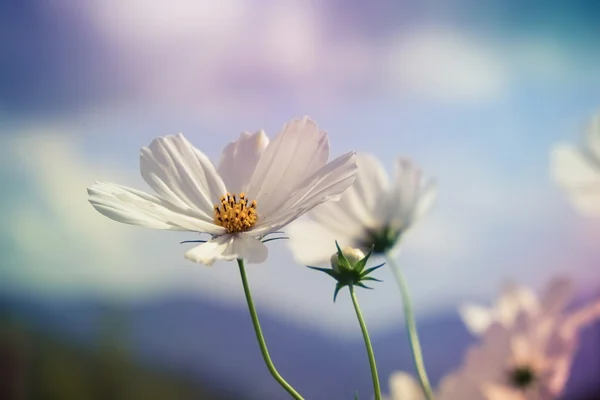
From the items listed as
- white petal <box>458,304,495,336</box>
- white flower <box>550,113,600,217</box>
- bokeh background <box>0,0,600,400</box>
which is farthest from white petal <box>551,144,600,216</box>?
bokeh background <box>0,0,600,400</box>

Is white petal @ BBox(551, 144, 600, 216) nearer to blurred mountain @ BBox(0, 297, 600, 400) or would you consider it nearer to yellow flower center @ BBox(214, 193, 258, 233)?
yellow flower center @ BBox(214, 193, 258, 233)

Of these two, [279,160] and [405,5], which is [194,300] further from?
[279,160]

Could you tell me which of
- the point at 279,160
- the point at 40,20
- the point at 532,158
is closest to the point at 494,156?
the point at 532,158

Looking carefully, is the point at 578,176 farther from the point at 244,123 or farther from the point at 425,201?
the point at 244,123

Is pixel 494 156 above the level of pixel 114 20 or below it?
below

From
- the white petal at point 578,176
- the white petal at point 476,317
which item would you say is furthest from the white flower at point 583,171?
the white petal at point 476,317

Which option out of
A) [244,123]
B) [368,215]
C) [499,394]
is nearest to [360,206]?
[368,215]
